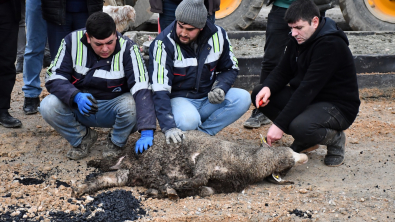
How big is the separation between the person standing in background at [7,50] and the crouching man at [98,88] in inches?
38.2

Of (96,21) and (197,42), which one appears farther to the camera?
(197,42)

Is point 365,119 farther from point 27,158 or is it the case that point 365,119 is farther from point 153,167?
point 27,158

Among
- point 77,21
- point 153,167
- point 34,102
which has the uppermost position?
point 77,21

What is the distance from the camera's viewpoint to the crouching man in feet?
12.3

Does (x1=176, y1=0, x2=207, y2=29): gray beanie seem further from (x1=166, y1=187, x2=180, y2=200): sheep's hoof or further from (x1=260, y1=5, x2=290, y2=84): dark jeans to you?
(x1=166, y1=187, x2=180, y2=200): sheep's hoof

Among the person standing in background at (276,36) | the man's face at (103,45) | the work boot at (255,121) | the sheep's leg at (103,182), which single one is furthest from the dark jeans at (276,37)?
the sheep's leg at (103,182)

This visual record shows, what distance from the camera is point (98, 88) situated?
4.00 m

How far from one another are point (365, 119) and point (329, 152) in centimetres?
138

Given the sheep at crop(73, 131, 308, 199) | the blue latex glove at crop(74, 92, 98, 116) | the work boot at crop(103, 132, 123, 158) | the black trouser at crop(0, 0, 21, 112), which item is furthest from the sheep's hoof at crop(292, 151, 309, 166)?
the black trouser at crop(0, 0, 21, 112)

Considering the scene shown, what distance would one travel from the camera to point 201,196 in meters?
3.45

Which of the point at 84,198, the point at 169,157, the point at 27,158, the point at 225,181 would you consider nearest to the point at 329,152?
the point at 225,181

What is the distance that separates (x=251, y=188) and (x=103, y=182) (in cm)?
127

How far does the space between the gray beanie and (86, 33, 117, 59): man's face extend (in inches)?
25.2

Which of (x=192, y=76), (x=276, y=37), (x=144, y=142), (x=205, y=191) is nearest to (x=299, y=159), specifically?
(x=205, y=191)
